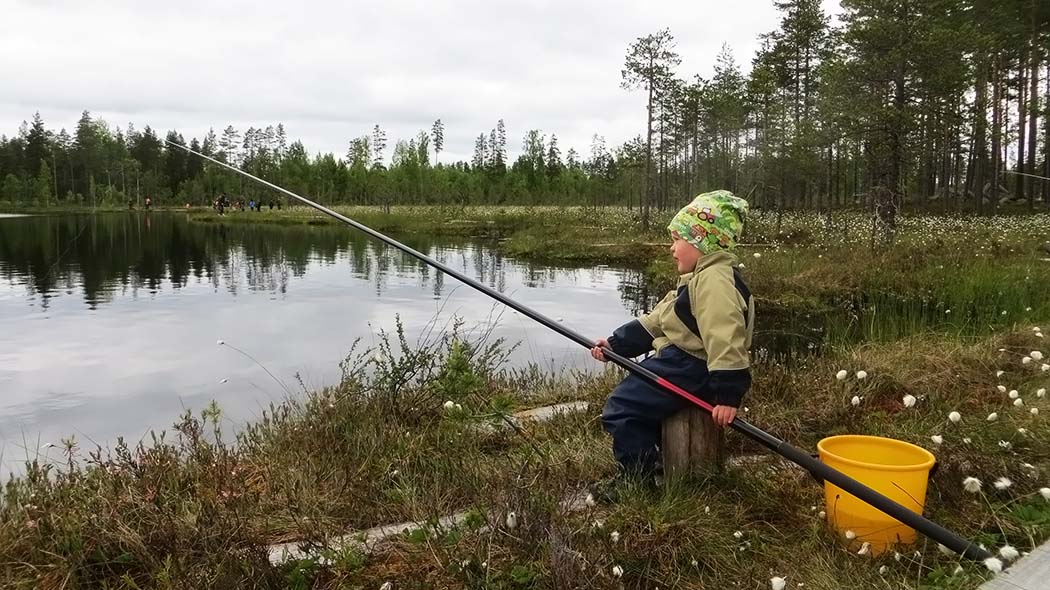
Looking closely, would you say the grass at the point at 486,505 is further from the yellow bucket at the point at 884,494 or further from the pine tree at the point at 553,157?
the pine tree at the point at 553,157

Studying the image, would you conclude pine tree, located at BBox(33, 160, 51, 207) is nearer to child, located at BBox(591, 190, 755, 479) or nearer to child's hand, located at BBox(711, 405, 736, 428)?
child, located at BBox(591, 190, 755, 479)

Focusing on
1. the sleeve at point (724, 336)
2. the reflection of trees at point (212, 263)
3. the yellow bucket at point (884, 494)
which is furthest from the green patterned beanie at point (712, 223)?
the reflection of trees at point (212, 263)

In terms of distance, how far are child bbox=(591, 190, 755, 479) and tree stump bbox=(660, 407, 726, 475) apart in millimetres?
65

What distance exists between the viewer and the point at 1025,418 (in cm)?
400

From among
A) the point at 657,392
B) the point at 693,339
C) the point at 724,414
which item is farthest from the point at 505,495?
the point at 693,339

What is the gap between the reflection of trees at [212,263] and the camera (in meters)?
17.3

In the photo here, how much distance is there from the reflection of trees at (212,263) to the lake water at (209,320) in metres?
0.09

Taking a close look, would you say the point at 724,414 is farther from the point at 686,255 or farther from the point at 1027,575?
the point at 1027,575

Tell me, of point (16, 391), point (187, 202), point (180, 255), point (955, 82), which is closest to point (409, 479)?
point (16, 391)

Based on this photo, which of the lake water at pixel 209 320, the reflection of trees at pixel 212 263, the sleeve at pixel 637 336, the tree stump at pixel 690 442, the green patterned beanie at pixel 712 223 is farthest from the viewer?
the reflection of trees at pixel 212 263

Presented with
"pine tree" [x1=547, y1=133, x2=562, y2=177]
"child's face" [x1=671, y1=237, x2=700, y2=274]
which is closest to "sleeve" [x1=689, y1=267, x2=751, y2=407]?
"child's face" [x1=671, y1=237, x2=700, y2=274]

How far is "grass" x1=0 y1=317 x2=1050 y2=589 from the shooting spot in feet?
8.95

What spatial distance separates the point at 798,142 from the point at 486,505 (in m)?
22.4

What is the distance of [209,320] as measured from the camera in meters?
12.5
